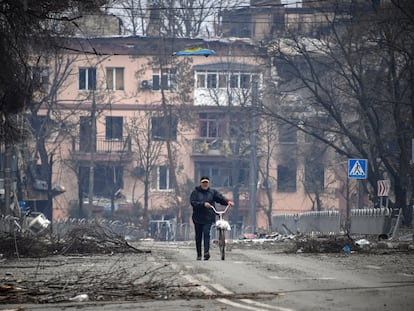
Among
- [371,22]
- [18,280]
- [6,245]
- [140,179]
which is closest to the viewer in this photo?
[18,280]

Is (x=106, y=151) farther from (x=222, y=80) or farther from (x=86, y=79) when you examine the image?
(x=222, y=80)

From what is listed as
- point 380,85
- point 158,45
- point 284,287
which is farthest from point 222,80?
point 284,287

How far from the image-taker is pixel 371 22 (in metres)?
44.2

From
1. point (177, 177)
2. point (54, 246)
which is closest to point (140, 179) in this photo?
point (177, 177)

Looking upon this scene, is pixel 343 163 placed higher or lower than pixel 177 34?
lower

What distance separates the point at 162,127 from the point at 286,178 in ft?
37.9

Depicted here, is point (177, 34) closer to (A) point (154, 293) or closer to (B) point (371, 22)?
(B) point (371, 22)

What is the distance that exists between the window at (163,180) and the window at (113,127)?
4.26 meters

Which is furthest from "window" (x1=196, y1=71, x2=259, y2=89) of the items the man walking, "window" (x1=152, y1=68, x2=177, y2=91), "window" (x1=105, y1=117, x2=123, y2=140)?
the man walking

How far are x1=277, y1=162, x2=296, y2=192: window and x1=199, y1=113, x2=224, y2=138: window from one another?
226 inches

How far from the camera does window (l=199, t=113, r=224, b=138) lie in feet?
278

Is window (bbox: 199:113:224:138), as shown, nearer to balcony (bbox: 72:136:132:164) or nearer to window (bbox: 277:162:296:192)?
window (bbox: 277:162:296:192)

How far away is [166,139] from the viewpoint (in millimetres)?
79562

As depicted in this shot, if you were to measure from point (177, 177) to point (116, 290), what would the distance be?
71.9 meters
